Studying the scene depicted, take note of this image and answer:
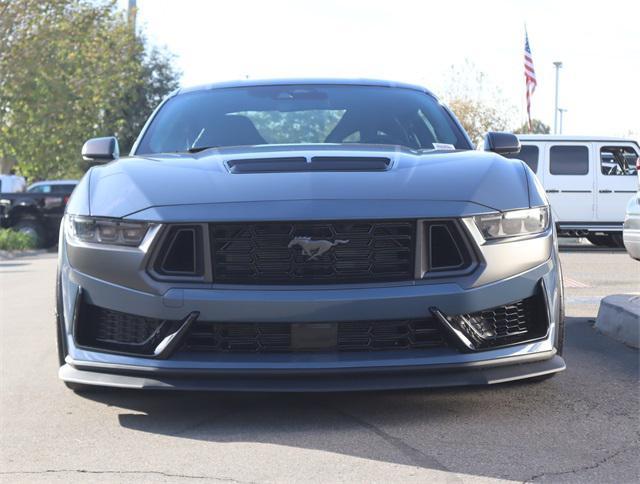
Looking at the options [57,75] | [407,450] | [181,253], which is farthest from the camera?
[57,75]

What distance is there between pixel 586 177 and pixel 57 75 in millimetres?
19114

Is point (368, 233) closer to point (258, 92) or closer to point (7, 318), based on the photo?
point (258, 92)

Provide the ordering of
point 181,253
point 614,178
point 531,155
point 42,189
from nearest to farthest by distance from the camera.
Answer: point 181,253 → point 614,178 → point 531,155 → point 42,189

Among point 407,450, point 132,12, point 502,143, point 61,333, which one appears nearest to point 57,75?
point 132,12

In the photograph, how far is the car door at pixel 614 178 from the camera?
18.6m

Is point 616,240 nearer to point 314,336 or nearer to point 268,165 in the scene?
point 268,165

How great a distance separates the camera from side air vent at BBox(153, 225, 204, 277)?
4035mm

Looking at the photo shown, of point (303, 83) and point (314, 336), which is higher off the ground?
point (303, 83)

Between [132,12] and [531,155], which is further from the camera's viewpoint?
[132,12]

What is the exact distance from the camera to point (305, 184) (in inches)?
163

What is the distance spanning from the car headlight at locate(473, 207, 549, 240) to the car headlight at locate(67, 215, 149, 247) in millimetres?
1337

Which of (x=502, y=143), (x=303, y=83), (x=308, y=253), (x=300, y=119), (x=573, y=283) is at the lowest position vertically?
(x=573, y=283)

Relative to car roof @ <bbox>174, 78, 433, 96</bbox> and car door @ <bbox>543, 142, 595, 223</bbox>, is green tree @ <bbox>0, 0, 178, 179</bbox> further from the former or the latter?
car roof @ <bbox>174, 78, 433, 96</bbox>

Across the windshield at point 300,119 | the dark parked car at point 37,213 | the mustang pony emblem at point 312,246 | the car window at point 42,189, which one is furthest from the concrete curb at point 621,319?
the car window at point 42,189
